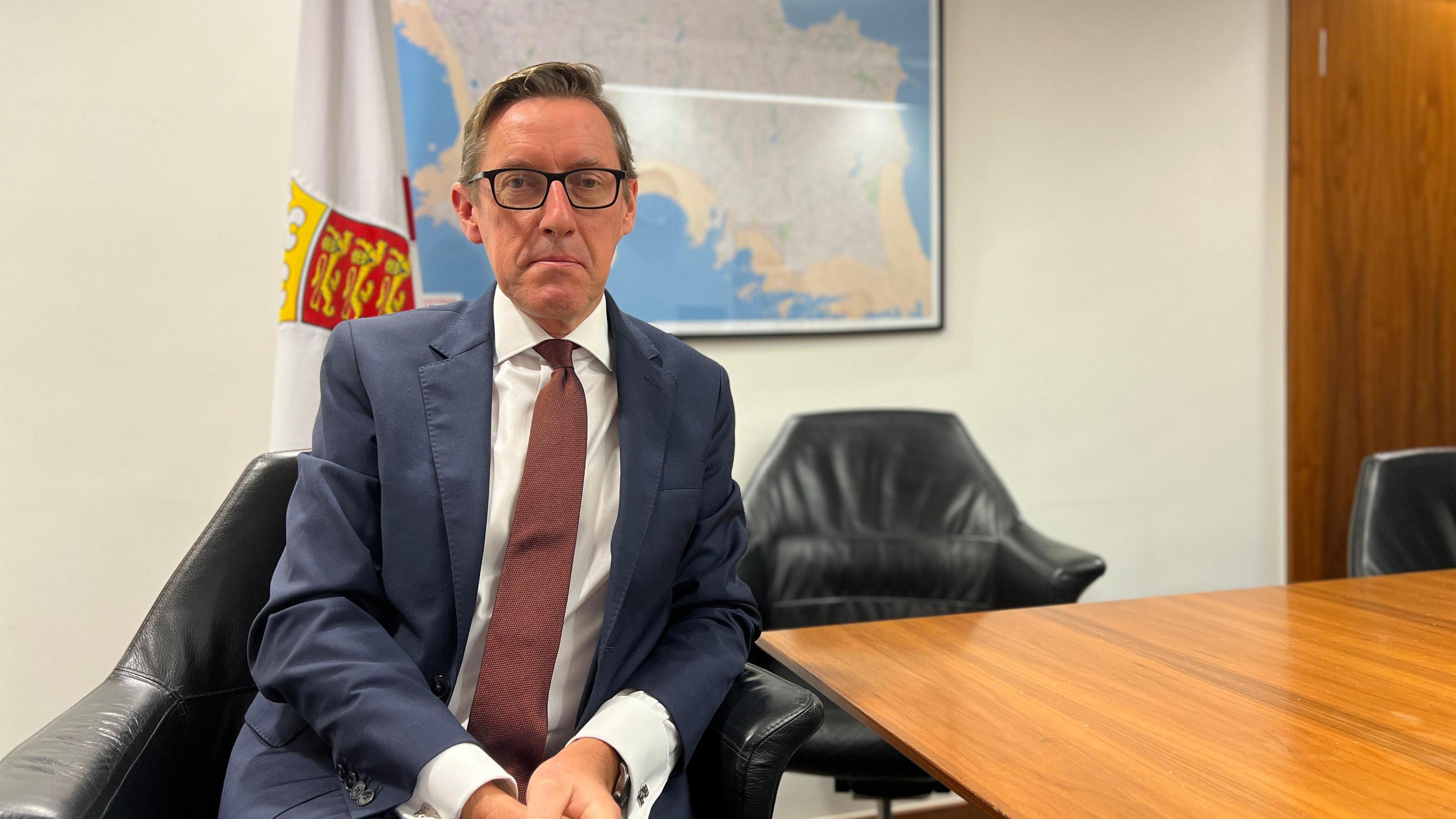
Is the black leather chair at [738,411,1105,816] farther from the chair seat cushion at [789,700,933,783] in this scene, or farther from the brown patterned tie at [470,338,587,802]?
the brown patterned tie at [470,338,587,802]

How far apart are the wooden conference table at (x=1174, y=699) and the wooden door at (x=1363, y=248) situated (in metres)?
1.81

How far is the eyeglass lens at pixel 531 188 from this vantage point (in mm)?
1366

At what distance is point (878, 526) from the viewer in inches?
105

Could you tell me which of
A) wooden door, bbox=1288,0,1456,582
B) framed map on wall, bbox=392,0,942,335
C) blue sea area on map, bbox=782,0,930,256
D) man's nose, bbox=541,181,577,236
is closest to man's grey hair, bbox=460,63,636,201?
man's nose, bbox=541,181,577,236

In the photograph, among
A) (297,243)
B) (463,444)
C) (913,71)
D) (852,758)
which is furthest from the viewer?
(913,71)

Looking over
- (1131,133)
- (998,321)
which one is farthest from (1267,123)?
(998,321)

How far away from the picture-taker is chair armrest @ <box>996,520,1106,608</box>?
2.20 metres

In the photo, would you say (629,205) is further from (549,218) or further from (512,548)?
(512,548)

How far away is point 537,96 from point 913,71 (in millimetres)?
1877

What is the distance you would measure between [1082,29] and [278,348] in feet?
8.53

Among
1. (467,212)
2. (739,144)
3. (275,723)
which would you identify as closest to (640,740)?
(275,723)

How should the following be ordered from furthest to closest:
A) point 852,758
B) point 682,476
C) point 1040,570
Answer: point 1040,570
point 852,758
point 682,476

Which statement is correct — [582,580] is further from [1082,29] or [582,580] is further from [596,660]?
[1082,29]

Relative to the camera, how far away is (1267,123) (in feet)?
10.8
